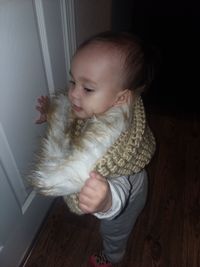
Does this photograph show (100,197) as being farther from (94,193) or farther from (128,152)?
(128,152)

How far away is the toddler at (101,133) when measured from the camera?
0.55 metres

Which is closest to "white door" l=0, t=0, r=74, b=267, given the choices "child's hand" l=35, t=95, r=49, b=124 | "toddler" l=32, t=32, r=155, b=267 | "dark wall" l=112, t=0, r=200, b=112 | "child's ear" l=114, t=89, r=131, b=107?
"child's hand" l=35, t=95, r=49, b=124

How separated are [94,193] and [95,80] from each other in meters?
0.22

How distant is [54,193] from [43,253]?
566 millimetres

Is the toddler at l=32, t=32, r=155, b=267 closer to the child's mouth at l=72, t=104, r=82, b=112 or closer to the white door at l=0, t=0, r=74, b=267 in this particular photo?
the child's mouth at l=72, t=104, r=82, b=112

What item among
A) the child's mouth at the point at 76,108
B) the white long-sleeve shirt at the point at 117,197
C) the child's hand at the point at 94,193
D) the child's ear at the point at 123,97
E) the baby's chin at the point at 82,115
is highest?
the child's ear at the point at 123,97

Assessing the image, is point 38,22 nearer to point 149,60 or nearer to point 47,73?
point 47,73

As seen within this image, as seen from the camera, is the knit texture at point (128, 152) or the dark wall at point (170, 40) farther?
the dark wall at point (170, 40)

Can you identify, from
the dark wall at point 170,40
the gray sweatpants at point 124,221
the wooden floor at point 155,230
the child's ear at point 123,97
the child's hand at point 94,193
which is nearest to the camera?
the child's hand at point 94,193

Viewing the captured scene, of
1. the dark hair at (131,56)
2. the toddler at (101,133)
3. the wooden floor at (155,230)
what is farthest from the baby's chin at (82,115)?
the wooden floor at (155,230)

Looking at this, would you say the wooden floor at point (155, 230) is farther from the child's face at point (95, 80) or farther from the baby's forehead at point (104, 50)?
the baby's forehead at point (104, 50)

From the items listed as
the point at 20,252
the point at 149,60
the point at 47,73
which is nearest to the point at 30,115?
the point at 47,73

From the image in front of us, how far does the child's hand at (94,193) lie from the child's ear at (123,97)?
17cm

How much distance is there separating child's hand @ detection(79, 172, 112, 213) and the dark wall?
1.10m
